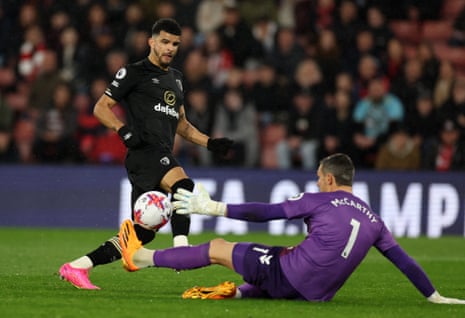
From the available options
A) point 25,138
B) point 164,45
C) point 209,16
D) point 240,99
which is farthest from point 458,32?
point 164,45

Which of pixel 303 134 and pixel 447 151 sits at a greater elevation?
pixel 303 134

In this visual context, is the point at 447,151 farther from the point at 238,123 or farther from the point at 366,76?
the point at 238,123

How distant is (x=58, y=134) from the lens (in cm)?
1688

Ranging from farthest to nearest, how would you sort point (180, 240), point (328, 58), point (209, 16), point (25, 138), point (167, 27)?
point (209, 16) → point (328, 58) → point (25, 138) → point (167, 27) → point (180, 240)

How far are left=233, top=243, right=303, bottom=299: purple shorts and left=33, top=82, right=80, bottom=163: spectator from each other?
9.32 meters

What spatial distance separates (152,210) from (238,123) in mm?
8554

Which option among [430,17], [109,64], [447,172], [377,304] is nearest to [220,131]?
[109,64]

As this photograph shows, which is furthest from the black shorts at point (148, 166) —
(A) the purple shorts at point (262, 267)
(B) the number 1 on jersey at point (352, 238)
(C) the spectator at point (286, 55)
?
(C) the spectator at point (286, 55)

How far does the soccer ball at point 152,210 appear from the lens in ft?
27.7

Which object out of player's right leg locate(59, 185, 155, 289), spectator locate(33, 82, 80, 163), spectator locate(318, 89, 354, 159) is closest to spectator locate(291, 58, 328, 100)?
spectator locate(318, 89, 354, 159)

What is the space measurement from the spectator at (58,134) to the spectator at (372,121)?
14.1 ft

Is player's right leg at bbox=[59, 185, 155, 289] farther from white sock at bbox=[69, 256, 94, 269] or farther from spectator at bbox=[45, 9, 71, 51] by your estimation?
spectator at bbox=[45, 9, 71, 51]

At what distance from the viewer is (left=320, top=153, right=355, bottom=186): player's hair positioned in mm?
7855

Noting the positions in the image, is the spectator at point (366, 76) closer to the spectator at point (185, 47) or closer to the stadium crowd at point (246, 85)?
the stadium crowd at point (246, 85)
